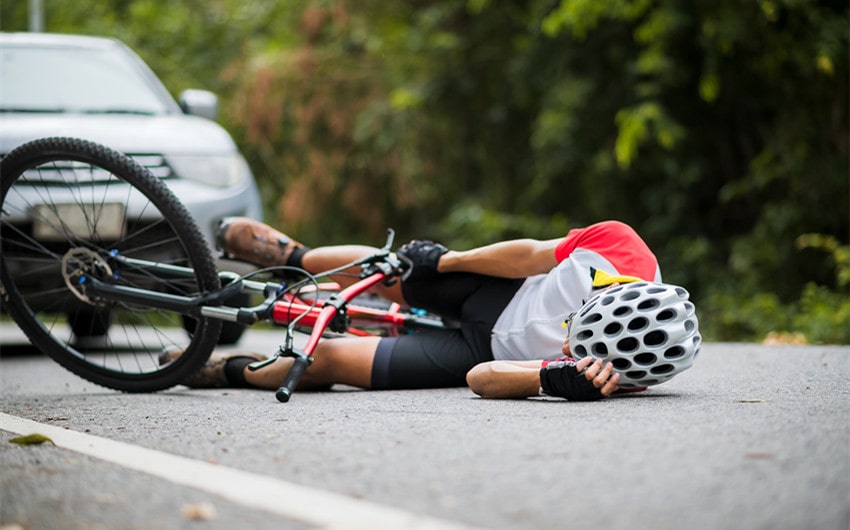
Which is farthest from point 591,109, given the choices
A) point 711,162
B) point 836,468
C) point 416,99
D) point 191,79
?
point 191,79

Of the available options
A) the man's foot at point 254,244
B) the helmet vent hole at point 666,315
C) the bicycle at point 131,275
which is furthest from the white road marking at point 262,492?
the man's foot at point 254,244

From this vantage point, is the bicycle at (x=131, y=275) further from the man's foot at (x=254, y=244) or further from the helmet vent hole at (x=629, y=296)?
the helmet vent hole at (x=629, y=296)

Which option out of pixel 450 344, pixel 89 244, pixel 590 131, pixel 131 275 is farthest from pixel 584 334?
pixel 590 131

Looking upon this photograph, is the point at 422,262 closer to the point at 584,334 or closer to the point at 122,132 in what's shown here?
the point at 584,334

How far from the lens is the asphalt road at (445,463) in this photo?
8.59 ft

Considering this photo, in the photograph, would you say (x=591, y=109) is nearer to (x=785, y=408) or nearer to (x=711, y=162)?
(x=711, y=162)

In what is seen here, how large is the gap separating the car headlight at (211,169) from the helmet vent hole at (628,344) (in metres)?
3.54

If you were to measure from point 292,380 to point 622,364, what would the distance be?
1237 millimetres

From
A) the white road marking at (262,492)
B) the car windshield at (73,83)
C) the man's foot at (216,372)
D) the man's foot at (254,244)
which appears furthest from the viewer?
the car windshield at (73,83)

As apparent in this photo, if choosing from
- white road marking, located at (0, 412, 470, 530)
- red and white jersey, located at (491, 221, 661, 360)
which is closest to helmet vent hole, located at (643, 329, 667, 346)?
red and white jersey, located at (491, 221, 661, 360)

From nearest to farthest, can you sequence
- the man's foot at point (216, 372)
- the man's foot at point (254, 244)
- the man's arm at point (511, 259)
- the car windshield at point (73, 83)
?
the man's arm at point (511, 259) → the man's foot at point (216, 372) → the man's foot at point (254, 244) → the car windshield at point (73, 83)

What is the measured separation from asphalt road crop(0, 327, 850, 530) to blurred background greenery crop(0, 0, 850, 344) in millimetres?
6045

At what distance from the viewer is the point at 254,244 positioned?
215 inches

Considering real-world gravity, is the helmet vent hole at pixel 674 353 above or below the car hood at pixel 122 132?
below
